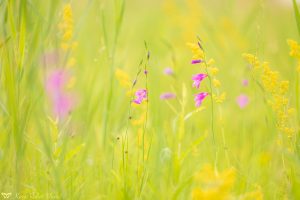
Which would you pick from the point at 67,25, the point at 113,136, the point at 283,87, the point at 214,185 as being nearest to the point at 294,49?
the point at 283,87

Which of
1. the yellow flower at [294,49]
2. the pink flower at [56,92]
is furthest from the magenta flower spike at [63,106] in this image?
the yellow flower at [294,49]

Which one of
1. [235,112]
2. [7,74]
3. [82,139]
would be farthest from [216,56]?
[7,74]

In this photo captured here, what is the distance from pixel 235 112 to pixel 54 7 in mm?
1714

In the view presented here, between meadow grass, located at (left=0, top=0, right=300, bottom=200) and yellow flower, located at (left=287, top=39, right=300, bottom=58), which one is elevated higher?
yellow flower, located at (left=287, top=39, right=300, bottom=58)

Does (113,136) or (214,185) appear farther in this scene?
(113,136)

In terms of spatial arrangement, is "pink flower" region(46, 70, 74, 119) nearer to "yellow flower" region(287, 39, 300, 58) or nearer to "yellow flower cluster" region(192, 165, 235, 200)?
"yellow flower cluster" region(192, 165, 235, 200)

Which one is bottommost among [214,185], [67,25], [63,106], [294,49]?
[214,185]

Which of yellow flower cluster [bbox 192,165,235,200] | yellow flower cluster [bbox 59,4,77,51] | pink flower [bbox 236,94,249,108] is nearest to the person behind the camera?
yellow flower cluster [bbox 192,165,235,200]

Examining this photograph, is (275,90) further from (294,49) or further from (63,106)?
(63,106)

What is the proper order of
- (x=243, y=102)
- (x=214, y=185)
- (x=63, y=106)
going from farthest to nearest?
(x=243, y=102) < (x=63, y=106) < (x=214, y=185)

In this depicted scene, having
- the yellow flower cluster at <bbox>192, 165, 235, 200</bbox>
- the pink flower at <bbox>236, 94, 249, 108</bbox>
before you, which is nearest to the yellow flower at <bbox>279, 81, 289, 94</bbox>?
the yellow flower cluster at <bbox>192, 165, 235, 200</bbox>

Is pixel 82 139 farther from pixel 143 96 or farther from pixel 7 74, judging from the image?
pixel 7 74

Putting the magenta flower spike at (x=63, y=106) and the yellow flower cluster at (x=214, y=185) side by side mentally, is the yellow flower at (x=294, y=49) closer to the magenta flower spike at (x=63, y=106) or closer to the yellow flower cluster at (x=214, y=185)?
the yellow flower cluster at (x=214, y=185)

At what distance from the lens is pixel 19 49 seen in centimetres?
176
